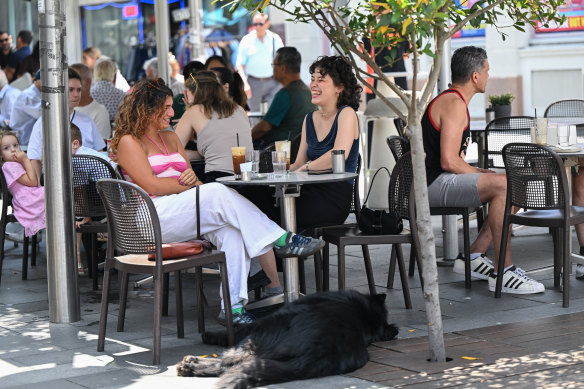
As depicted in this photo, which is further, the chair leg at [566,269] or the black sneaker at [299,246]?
the chair leg at [566,269]

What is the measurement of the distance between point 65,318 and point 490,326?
8.12 ft

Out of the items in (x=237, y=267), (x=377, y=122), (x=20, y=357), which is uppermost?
(x=377, y=122)

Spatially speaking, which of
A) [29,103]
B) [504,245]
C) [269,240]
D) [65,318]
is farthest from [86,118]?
[504,245]

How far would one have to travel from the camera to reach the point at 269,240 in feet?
18.1

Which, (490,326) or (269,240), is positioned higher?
(269,240)

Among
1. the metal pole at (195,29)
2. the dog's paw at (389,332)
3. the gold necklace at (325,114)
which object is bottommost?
the dog's paw at (389,332)

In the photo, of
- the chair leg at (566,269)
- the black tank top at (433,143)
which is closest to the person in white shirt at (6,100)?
the black tank top at (433,143)

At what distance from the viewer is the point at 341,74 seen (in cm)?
634

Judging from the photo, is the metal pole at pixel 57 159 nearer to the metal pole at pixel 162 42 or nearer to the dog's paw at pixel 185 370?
the dog's paw at pixel 185 370

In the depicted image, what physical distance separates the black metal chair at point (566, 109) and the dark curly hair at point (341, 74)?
11.3 ft

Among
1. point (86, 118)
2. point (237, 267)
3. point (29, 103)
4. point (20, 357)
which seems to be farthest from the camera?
point (29, 103)

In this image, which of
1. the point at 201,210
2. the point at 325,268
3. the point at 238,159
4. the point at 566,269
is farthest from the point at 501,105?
the point at 201,210

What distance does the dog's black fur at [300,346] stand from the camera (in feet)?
14.6

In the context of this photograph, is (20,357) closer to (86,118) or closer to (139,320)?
(139,320)
